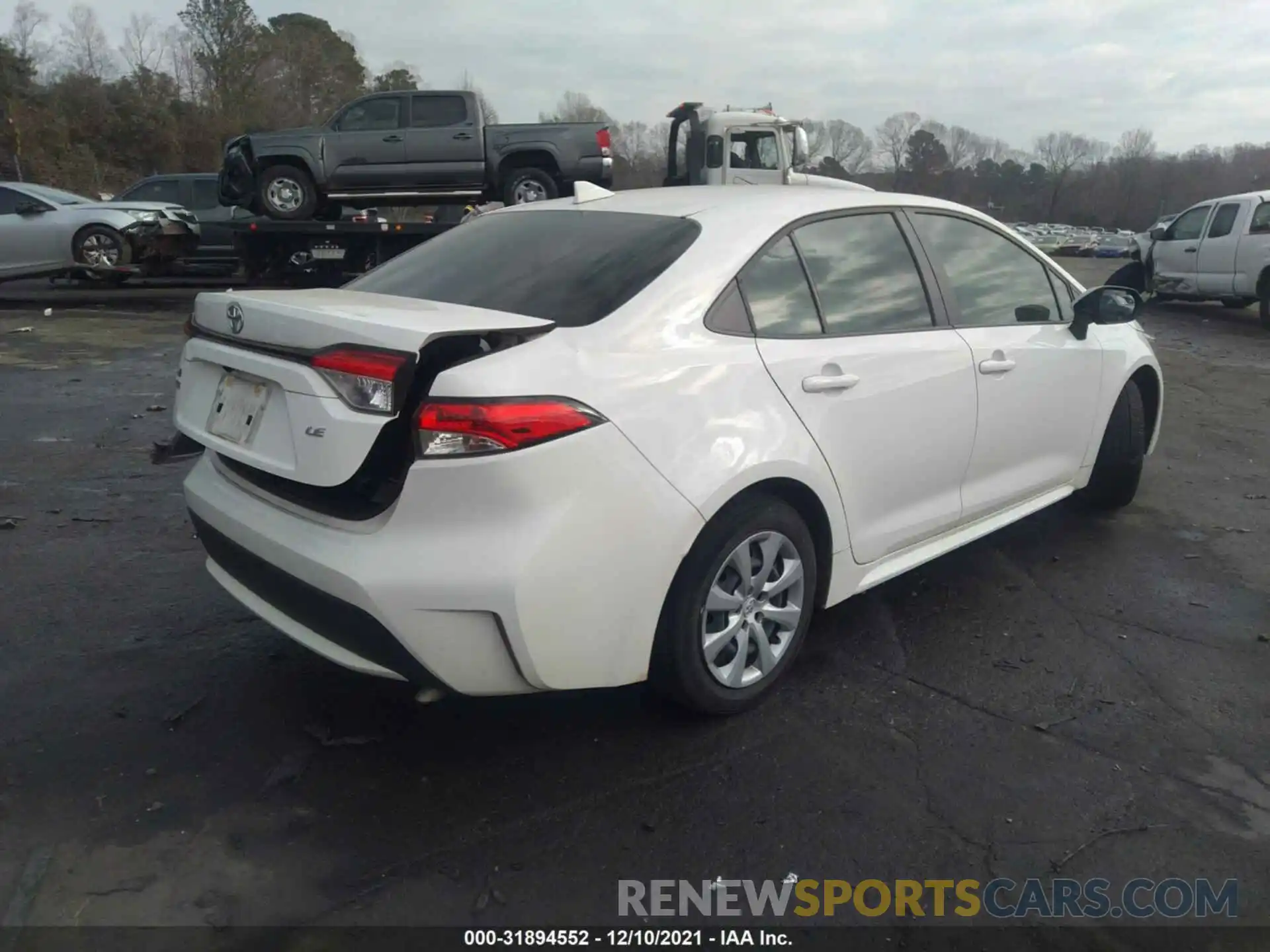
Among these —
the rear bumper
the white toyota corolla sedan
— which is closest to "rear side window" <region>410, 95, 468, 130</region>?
the white toyota corolla sedan

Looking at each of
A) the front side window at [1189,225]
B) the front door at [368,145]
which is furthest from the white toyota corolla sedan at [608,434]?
the front side window at [1189,225]

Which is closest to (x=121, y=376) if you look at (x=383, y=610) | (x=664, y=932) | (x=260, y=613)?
(x=260, y=613)

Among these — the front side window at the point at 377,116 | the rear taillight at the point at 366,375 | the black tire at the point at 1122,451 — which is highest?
the front side window at the point at 377,116

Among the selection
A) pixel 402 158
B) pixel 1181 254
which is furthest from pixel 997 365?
pixel 1181 254

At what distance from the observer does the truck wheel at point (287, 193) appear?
530 inches

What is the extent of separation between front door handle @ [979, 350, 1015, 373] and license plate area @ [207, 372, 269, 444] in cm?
252

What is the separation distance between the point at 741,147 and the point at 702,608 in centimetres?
1284

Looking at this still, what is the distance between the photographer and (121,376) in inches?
330

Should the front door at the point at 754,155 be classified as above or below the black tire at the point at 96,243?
above

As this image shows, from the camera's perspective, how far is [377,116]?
1371 cm

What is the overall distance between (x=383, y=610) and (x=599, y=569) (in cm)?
54

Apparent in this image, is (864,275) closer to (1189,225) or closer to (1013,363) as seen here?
(1013,363)

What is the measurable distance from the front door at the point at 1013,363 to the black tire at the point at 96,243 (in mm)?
12664

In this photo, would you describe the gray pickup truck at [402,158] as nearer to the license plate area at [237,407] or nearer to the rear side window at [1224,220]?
the rear side window at [1224,220]
